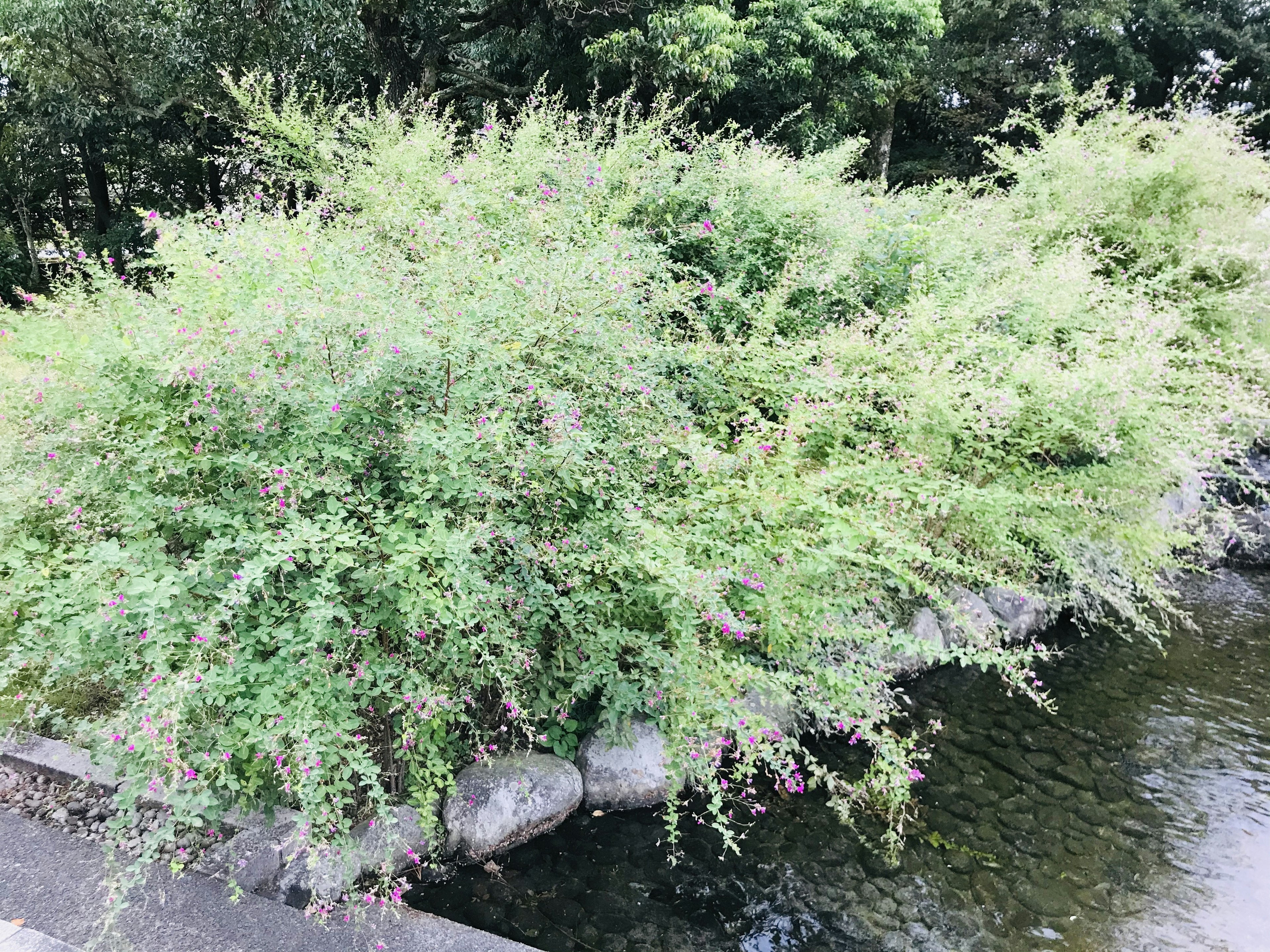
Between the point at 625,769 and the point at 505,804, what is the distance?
657 millimetres

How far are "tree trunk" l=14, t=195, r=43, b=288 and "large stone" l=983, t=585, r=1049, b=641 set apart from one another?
61.0 ft

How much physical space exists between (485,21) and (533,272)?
33.4 ft

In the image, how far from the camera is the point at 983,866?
350cm

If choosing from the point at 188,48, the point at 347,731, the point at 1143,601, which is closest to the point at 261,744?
the point at 347,731

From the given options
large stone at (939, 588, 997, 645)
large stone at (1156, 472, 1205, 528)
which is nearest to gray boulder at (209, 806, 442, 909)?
large stone at (939, 588, 997, 645)

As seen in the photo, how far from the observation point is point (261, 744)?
99.5 inches

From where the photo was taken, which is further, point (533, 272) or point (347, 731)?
point (533, 272)

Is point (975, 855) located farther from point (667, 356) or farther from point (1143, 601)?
point (1143, 601)

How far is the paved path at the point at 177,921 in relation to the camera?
2398 mm

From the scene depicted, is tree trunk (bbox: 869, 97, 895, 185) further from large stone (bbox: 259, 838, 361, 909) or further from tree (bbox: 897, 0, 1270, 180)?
large stone (bbox: 259, 838, 361, 909)

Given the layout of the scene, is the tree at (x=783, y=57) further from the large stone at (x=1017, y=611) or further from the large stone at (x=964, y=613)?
the large stone at (x=964, y=613)

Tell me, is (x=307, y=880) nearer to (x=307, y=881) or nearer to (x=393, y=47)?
(x=307, y=881)

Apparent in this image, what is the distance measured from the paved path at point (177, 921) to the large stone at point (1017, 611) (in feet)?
14.4

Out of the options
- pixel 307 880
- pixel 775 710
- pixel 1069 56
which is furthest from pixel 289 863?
pixel 1069 56
